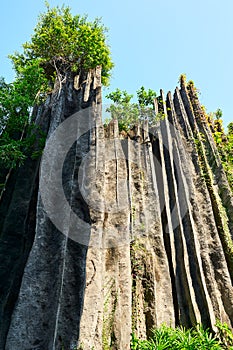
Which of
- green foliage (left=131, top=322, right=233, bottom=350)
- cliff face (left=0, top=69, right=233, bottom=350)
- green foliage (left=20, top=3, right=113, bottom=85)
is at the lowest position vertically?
green foliage (left=131, top=322, right=233, bottom=350)

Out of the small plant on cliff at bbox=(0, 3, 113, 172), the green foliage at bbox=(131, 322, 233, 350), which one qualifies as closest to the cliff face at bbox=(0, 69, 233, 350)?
the green foliage at bbox=(131, 322, 233, 350)

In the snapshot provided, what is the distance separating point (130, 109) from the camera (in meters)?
14.3

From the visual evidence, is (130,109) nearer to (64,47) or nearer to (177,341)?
(64,47)

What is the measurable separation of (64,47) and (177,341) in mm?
14655

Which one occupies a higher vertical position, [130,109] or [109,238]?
[130,109]

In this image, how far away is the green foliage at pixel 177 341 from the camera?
21.7 ft

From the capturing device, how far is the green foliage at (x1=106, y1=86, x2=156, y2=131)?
13656 millimetres

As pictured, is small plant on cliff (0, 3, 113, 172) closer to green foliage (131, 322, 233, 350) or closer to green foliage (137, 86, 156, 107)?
green foliage (137, 86, 156, 107)

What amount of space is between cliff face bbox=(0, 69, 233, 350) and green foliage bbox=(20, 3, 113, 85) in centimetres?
418

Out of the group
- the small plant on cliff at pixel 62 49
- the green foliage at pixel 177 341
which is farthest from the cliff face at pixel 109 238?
the small plant on cliff at pixel 62 49

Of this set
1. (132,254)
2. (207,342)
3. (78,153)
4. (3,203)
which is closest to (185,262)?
(132,254)

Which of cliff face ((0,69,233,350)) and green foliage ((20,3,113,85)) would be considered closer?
cliff face ((0,69,233,350))

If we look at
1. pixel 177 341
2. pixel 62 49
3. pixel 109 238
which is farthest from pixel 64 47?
pixel 177 341

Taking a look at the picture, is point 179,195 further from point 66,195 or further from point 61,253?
point 61,253
